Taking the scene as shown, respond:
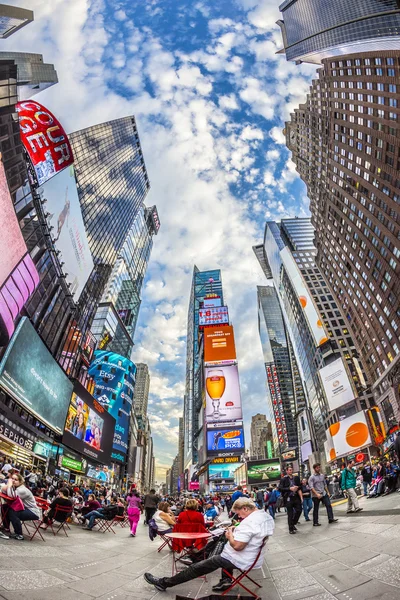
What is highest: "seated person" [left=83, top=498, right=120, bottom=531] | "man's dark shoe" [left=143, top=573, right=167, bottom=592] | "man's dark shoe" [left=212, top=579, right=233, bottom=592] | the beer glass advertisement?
the beer glass advertisement

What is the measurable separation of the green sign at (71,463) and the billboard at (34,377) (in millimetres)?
6579

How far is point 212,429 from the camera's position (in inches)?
3278

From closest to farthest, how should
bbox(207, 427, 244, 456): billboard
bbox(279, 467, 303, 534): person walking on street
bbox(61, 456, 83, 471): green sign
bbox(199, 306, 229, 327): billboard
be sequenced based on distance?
bbox(279, 467, 303, 534): person walking on street < bbox(61, 456, 83, 471): green sign < bbox(207, 427, 244, 456): billboard < bbox(199, 306, 229, 327): billboard

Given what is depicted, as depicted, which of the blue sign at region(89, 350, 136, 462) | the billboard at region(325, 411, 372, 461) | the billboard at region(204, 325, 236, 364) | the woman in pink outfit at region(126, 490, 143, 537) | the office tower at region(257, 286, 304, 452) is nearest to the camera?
the woman in pink outfit at region(126, 490, 143, 537)

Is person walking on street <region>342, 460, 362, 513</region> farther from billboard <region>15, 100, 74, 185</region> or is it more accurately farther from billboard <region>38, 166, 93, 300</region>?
billboard <region>38, 166, 93, 300</region>

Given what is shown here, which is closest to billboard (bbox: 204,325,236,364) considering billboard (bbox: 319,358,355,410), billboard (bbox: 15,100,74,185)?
billboard (bbox: 319,358,355,410)

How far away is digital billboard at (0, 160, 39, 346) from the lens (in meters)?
22.1

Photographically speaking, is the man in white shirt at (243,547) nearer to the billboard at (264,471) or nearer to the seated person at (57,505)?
the seated person at (57,505)

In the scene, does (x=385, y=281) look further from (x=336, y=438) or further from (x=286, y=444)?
(x=286, y=444)

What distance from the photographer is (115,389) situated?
74.9 m

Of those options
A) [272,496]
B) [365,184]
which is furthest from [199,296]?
[272,496]

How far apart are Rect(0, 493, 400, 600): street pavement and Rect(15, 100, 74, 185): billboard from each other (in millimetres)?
35798

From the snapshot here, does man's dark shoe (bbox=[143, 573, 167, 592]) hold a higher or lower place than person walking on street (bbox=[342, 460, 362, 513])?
lower

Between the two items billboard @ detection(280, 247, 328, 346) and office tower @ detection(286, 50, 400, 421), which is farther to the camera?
billboard @ detection(280, 247, 328, 346)
